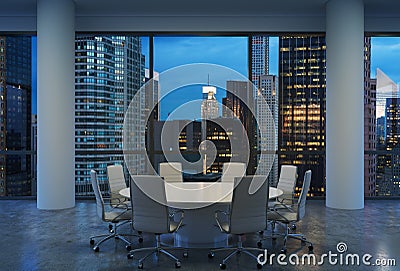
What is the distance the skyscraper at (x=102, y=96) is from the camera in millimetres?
8352

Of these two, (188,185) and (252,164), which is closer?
(188,185)

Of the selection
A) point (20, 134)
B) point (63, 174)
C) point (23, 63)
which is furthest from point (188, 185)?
point (23, 63)

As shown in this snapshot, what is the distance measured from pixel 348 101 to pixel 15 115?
715 cm

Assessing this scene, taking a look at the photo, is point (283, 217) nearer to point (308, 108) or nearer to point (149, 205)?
point (149, 205)

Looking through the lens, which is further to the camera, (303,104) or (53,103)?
(303,104)

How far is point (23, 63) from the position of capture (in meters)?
8.59

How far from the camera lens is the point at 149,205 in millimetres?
3951

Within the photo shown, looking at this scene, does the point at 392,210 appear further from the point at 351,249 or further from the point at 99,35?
the point at 99,35

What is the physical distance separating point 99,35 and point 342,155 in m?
5.81

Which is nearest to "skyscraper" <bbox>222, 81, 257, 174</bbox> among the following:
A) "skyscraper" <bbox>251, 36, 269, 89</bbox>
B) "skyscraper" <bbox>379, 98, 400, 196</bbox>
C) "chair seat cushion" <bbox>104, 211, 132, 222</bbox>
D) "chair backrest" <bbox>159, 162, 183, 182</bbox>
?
"skyscraper" <bbox>251, 36, 269, 89</bbox>

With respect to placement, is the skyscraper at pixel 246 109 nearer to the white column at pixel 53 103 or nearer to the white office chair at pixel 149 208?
the white column at pixel 53 103

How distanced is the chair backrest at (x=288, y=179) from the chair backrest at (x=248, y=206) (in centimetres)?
161

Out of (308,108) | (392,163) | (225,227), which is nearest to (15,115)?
(225,227)

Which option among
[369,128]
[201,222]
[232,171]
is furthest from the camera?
[369,128]
